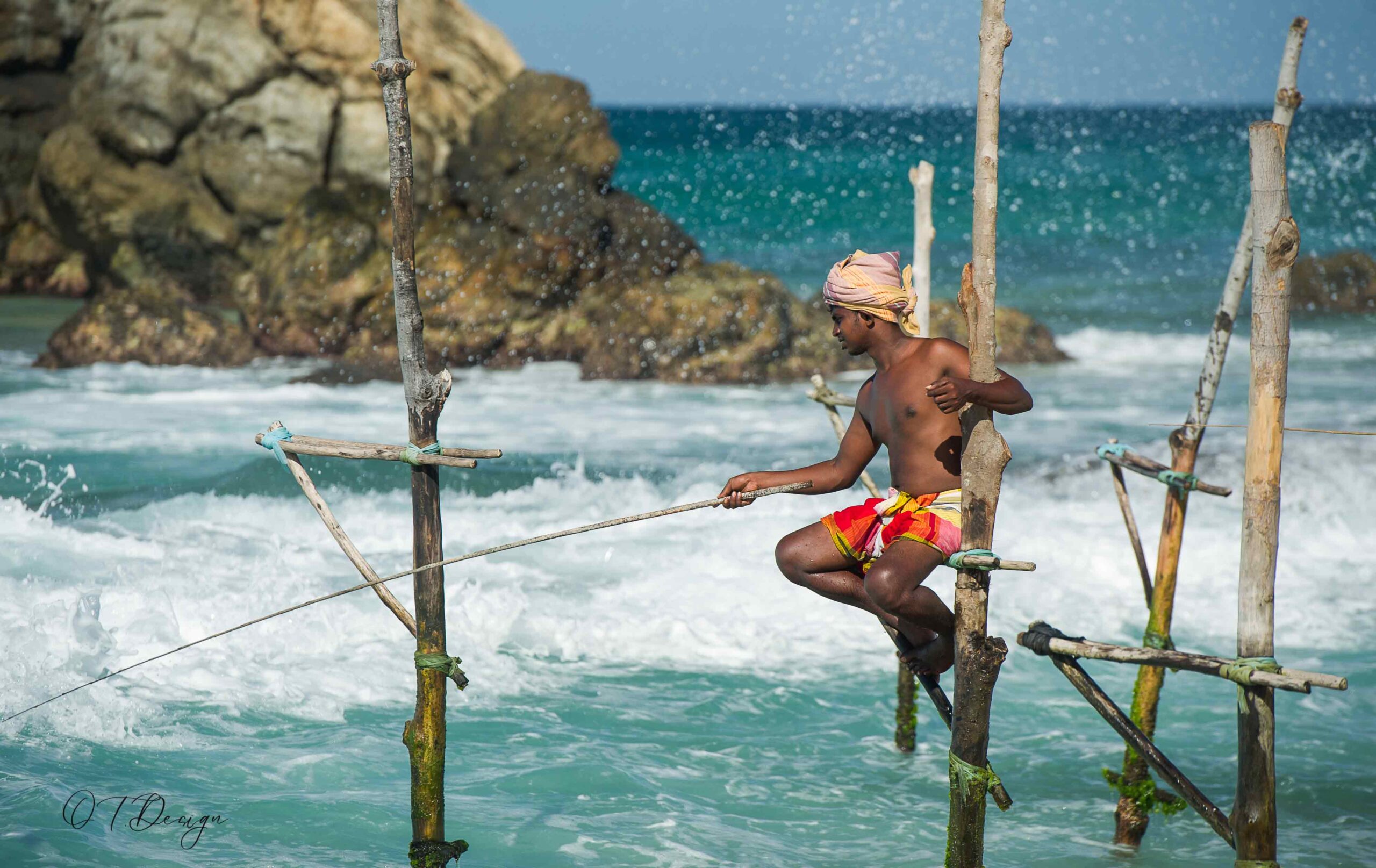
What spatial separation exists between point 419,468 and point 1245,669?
2.46 metres

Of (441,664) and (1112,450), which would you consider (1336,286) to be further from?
(441,664)

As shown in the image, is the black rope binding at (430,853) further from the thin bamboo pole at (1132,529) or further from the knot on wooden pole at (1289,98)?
the knot on wooden pole at (1289,98)

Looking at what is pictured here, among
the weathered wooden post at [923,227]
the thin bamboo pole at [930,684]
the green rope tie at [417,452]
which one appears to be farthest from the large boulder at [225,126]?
the thin bamboo pole at [930,684]


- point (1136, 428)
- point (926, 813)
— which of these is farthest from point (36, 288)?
point (926, 813)

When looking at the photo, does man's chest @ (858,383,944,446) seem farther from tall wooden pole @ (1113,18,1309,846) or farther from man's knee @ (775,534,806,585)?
tall wooden pole @ (1113,18,1309,846)

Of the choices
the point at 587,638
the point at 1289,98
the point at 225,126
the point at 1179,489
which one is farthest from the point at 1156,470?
the point at 225,126

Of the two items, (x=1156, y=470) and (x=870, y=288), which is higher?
(x=870, y=288)

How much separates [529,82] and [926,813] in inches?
528

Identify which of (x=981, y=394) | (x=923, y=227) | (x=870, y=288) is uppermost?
(x=923, y=227)

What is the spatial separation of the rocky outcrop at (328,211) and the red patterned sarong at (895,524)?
35.9 ft

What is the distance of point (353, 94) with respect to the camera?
19.3 metres

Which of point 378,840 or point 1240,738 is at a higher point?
point 1240,738

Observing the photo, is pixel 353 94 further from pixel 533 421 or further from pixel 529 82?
pixel 533 421

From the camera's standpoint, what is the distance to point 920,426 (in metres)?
4.04
